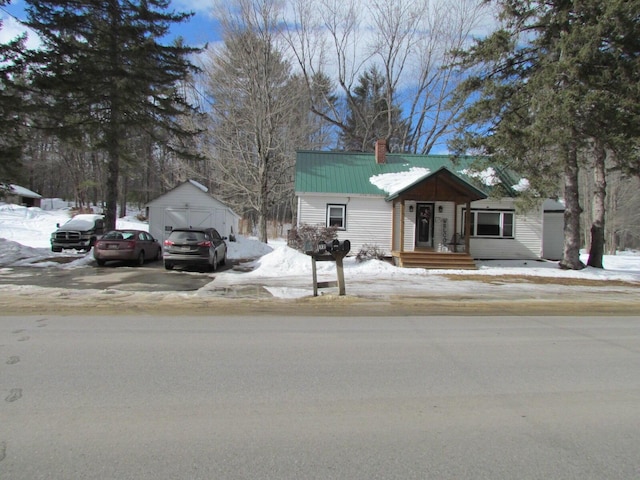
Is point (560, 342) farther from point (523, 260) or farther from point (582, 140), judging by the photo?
point (523, 260)

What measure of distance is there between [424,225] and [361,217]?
3300 mm

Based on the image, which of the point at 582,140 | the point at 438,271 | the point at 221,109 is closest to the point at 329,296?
the point at 438,271

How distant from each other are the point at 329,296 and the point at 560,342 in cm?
530

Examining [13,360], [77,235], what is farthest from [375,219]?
[13,360]

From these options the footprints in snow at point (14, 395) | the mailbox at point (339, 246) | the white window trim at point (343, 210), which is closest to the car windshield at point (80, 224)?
the white window trim at point (343, 210)

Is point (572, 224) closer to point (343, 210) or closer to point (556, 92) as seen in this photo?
point (556, 92)

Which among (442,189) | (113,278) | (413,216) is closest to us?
(113,278)

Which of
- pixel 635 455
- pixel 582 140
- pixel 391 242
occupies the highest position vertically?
pixel 582 140

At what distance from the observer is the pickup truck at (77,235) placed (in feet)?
73.5

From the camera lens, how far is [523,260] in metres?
23.0

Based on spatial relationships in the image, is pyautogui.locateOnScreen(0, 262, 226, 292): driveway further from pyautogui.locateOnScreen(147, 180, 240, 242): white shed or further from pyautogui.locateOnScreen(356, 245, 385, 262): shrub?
pyautogui.locateOnScreen(147, 180, 240, 242): white shed

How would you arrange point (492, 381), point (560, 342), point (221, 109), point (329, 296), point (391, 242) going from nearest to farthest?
point (492, 381) → point (560, 342) → point (329, 296) → point (391, 242) → point (221, 109)

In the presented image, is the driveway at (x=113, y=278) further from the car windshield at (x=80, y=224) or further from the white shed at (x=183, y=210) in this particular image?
the white shed at (x=183, y=210)

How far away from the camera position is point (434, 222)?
Answer: 2262cm
